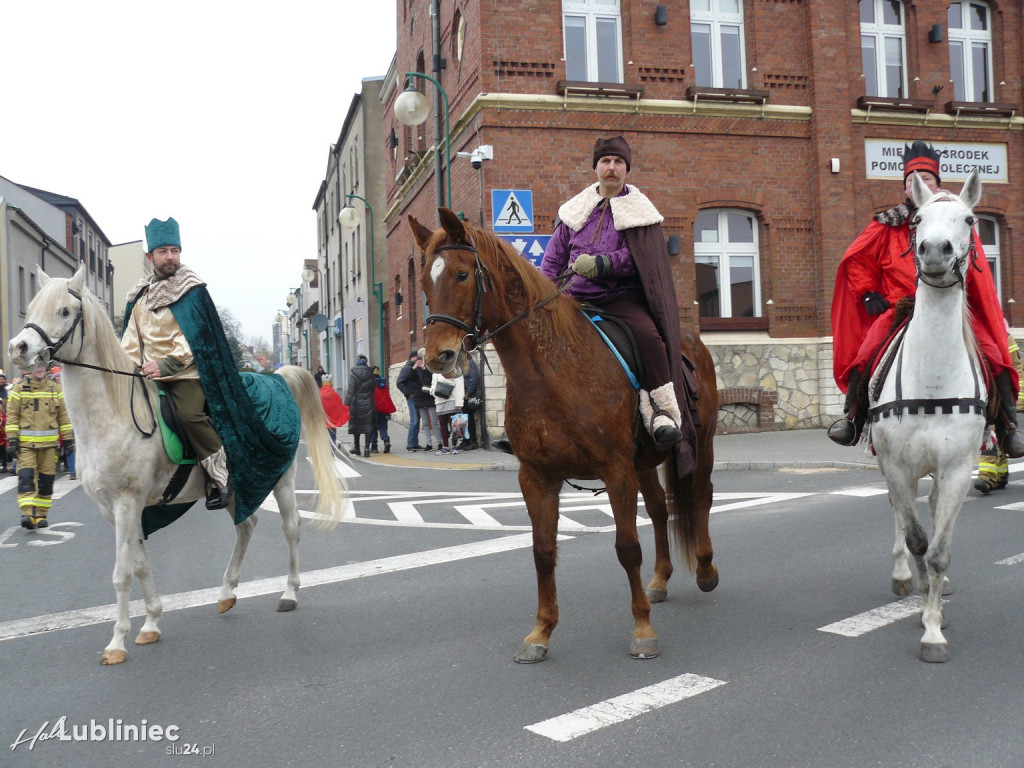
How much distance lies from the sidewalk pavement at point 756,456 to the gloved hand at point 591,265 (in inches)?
303

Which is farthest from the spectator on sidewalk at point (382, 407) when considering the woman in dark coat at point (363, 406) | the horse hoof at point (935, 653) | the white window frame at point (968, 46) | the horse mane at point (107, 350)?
the horse hoof at point (935, 653)

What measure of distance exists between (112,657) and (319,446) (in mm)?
2315

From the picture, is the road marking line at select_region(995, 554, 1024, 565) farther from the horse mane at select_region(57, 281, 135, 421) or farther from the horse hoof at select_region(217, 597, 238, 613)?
the horse mane at select_region(57, 281, 135, 421)

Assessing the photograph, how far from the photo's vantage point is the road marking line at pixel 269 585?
5.52 metres

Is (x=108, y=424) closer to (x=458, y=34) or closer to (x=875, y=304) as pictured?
(x=875, y=304)

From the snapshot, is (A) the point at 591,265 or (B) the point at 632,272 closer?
(A) the point at 591,265

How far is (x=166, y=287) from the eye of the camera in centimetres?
541

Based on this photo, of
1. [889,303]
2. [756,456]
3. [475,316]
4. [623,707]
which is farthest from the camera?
[756,456]

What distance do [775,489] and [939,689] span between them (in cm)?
724

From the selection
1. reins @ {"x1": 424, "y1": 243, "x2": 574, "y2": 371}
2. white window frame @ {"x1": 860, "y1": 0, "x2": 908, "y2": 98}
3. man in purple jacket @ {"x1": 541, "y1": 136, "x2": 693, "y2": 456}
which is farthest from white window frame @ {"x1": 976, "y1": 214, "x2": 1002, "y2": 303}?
reins @ {"x1": 424, "y1": 243, "x2": 574, "y2": 371}

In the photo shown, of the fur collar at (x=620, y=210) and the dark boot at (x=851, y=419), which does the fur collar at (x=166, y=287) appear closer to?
the fur collar at (x=620, y=210)

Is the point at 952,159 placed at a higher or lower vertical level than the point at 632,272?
higher

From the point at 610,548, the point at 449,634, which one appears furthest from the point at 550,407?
the point at 610,548

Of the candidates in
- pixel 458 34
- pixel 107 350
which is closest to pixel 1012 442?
pixel 107 350
